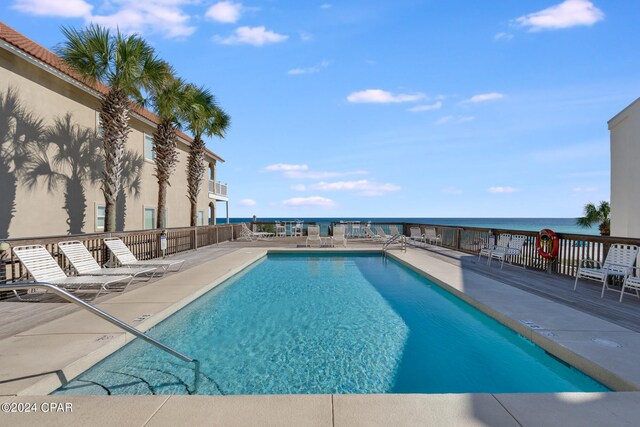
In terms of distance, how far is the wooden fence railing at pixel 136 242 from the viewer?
5.96 metres

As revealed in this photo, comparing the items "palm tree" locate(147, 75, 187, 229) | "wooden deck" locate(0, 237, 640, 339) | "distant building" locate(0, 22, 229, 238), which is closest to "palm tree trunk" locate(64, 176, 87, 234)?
"distant building" locate(0, 22, 229, 238)

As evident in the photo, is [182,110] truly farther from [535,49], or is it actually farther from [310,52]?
[535,49]

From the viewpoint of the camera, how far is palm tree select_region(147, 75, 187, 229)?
12356 millimetres

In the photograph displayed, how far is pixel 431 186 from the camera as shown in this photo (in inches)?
1874

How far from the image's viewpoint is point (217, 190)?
23812mm

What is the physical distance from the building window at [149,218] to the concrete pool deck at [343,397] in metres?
10.4

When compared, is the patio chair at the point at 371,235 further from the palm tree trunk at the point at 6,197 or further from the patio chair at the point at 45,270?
the palm tree trunk at the point at 6,197

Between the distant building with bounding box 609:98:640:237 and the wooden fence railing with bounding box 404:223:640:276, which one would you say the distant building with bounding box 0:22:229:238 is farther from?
the distant building with bounding box 609:98:640:237

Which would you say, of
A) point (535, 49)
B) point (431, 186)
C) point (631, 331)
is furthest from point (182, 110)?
point (431, 186)

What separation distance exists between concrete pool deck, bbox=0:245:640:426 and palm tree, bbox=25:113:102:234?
627 cm

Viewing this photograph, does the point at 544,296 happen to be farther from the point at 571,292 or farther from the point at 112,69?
the point at 112,69

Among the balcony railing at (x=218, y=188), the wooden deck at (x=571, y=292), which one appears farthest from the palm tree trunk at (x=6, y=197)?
the balcony railing at (x=218, y=188)

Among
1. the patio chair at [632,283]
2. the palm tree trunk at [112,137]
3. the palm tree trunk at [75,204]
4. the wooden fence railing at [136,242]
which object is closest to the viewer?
the patio chair at [632,283]

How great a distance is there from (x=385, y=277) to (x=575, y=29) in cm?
901
